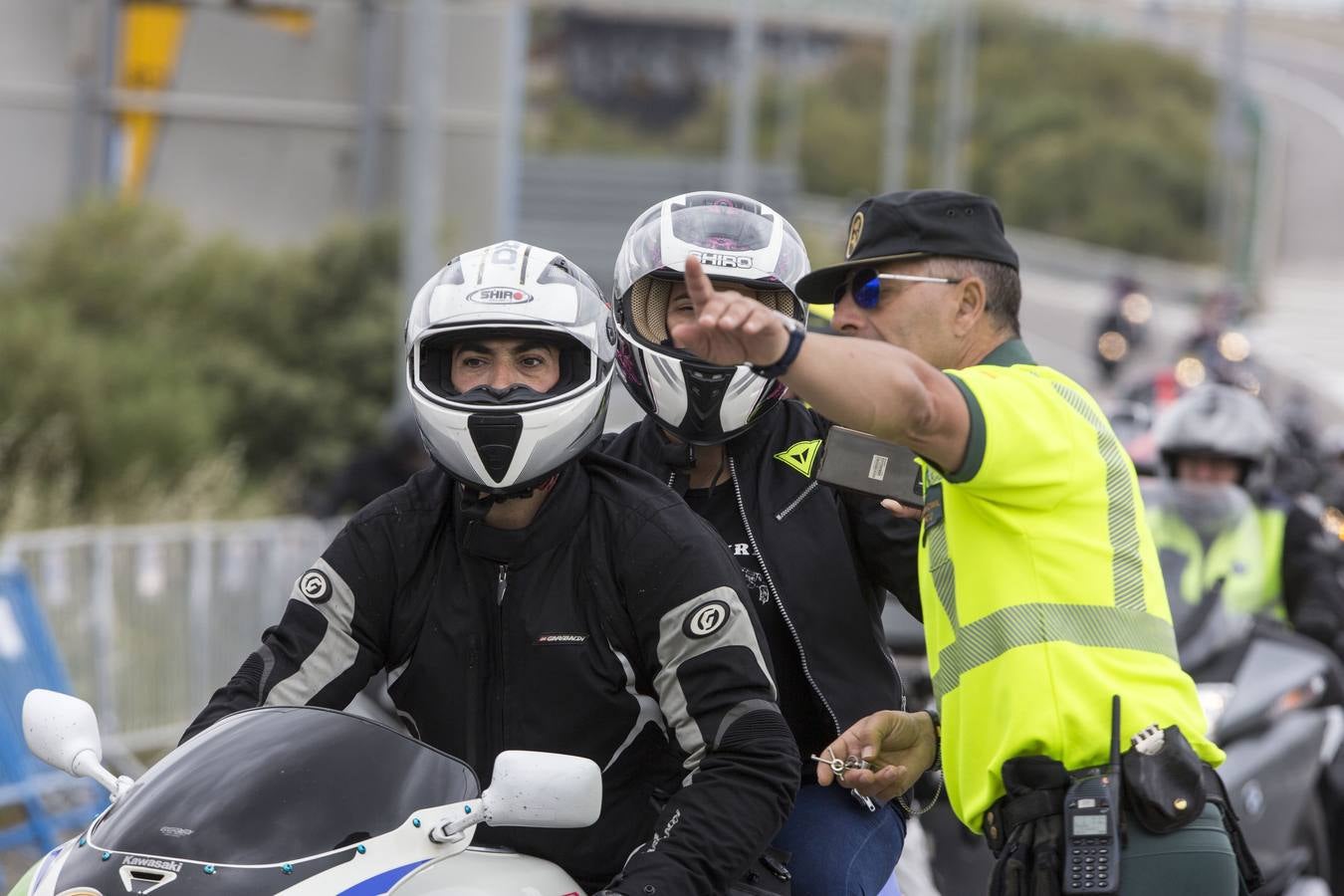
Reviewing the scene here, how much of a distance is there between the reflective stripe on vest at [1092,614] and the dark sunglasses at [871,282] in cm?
36

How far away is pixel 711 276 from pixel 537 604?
969mm

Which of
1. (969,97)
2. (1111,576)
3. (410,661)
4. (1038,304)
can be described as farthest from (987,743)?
(969,97)

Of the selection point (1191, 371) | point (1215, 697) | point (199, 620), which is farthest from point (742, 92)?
point (1215, 697)

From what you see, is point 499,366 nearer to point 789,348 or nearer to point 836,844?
point 789,348

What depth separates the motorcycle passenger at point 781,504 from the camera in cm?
410

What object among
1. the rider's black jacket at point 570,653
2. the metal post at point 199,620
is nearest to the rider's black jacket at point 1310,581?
the rider's black jacket at point 570,653

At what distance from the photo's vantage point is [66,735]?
3.44 meters

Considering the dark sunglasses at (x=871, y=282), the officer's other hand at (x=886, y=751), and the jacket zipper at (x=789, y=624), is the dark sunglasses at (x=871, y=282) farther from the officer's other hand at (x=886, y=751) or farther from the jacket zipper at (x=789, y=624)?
the officer's other hand at (x=886, y=751)

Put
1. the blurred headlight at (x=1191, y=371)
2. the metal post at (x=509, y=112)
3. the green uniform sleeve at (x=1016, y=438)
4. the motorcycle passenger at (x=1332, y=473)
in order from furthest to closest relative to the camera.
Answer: the metal post at (x=509, y=112)
the blurred headlight at (x=1191, y=371)
the motorcycle passenger at (x=1332, y=473)
the green uniform sleeve at (x=1016, y=438)

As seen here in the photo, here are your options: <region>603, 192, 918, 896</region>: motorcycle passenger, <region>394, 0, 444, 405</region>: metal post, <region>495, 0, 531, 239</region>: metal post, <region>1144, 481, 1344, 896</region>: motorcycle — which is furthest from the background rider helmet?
<region>495, 0, 531, 239</region>: metal post

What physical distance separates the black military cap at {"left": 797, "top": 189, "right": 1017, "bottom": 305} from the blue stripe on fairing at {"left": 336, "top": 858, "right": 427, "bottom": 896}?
1.56m

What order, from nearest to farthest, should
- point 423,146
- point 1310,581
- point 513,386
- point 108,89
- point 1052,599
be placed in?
1. point 1052,599
2. point 513,386
3. point 1310,581
4. point 423,146
5. point 108,89

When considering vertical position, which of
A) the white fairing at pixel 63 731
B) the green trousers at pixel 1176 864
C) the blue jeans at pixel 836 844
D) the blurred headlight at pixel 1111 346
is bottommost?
the blurred headlight at pixel 1111 346

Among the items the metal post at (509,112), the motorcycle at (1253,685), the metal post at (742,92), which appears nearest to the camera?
the motorcycle at (1253,685)
